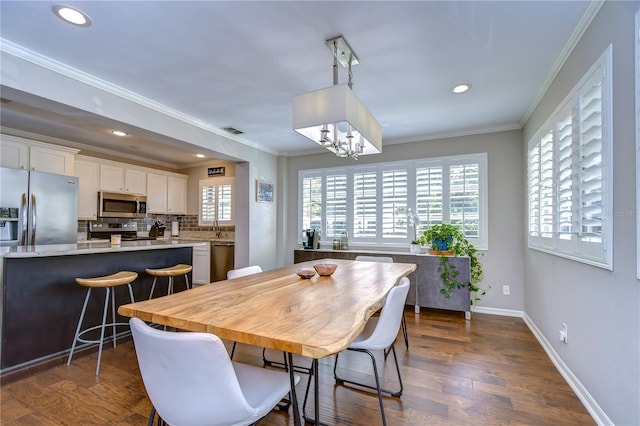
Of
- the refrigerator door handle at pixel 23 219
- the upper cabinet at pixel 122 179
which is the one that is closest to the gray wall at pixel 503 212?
the upper cabinet at pixel 122 179

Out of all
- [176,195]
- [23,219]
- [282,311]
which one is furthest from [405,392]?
[176,195]

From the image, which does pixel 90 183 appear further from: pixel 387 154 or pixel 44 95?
pixel 387 154

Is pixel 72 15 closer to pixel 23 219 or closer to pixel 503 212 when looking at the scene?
pixel 23 219

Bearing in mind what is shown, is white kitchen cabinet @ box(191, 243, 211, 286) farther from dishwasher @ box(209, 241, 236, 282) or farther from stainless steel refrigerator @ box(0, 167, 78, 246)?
stainless steel refrigerator @ box(0, 167, 78, 246)

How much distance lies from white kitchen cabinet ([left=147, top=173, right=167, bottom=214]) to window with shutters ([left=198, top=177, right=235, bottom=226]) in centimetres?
67

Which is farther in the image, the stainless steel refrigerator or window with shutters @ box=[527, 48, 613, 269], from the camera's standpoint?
the stainless steel refrigerator

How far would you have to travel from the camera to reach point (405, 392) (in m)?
2.02

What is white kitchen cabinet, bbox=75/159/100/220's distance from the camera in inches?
178

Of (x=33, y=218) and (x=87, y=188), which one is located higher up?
(x=87, y=188)

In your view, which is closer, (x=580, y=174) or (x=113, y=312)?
(x=580, y=174)

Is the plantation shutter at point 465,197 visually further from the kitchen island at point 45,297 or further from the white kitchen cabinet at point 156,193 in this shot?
the white kitchen cabinet at point 156,193

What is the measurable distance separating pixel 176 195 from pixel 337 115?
5141mm

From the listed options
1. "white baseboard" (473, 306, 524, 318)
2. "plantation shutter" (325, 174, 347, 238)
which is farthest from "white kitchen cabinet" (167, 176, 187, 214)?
"white baseboard" (473, 306, 524, 318)

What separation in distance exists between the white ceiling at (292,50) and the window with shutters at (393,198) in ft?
3.20
